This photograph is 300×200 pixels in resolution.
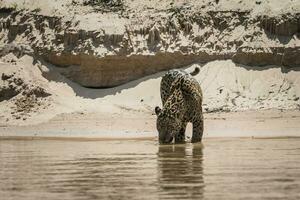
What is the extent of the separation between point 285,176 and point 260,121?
10147 mm

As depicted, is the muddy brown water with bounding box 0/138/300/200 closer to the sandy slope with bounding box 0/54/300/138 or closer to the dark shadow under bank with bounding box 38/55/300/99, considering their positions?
the sandy slope with bounding box 0/54/300/138

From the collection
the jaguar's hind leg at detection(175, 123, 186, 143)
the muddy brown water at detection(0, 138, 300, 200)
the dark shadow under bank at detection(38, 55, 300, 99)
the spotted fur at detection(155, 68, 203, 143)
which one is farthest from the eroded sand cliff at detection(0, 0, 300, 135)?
the muddy brown water at detection(0, 138, 300, 200)

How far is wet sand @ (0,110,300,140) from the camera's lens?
17219 mm

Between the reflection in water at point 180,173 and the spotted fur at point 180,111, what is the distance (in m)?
2.17

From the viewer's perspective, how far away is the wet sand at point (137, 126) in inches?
678

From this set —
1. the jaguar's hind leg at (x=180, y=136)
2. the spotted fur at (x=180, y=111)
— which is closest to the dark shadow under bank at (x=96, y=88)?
the spotted fur at (x=180, y=111)

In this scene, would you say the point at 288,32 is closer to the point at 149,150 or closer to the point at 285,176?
the point at 149,150

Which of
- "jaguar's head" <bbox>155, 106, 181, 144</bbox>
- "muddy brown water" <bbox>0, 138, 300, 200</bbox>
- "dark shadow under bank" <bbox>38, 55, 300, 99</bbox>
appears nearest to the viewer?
"muddy brown water" <bbox>0, 138, 300, 200</bbox>

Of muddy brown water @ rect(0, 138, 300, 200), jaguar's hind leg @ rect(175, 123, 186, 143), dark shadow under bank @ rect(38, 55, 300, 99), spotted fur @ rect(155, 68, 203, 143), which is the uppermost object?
dark shadow under bank @ rect(38, 55, 300, 99)

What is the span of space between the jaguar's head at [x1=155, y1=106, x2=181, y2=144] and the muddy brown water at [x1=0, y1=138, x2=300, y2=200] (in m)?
0.95

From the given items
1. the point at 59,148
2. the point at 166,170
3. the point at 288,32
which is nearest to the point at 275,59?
the point at 288,32

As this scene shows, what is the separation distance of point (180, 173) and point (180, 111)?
22.2 ft

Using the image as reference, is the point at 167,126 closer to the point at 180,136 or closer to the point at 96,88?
the point at 180,136

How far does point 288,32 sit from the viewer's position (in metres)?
21.3
